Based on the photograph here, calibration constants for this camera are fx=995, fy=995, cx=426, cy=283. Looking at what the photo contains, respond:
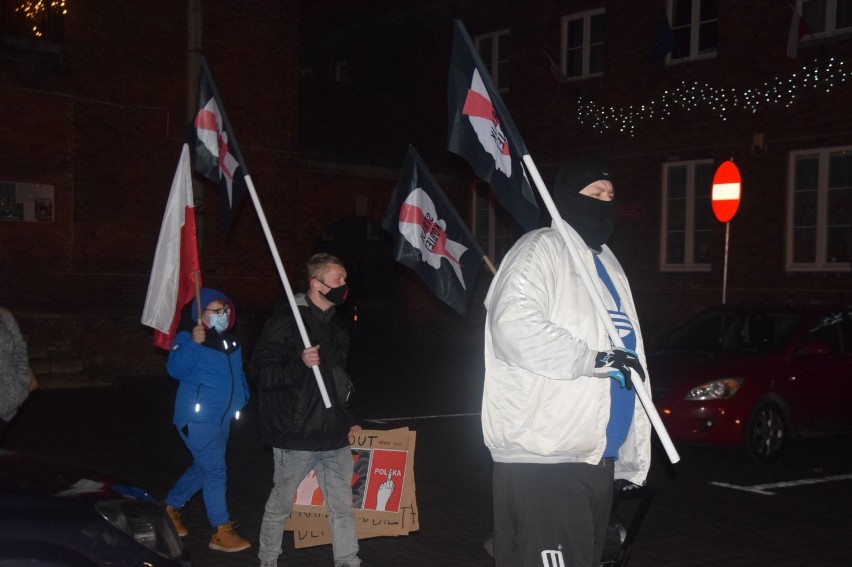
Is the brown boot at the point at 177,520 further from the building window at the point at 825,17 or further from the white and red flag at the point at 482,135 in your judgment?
the building window at the point at 825,17

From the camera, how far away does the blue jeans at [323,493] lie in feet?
18.9

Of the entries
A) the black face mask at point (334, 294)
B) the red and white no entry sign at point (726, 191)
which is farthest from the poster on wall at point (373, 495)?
the red and white no entry sign at point (726, 191)

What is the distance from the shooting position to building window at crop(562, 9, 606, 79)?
21859 mm

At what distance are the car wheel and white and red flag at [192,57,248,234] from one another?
590 centimetres

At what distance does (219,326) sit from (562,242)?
346cm

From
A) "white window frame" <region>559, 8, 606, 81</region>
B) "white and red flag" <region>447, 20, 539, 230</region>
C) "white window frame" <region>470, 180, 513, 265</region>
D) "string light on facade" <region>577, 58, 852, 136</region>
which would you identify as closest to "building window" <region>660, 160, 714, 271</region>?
"string light on facade" <region>577, 58, 852, 136</region>

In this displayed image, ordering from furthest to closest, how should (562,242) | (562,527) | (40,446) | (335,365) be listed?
1. (40,446)
2. (335,365)
3. (562,242)
4. (562,527)

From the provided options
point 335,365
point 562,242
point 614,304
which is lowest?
point 335,365

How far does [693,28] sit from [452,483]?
45.4 feet

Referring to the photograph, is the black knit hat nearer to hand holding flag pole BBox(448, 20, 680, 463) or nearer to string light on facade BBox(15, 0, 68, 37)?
hand holding flag pole BBox(448, 20, 680, 463)

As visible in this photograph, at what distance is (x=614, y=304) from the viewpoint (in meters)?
3.87

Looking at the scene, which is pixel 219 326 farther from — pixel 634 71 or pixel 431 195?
pixel 634 71

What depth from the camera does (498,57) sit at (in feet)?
79.7

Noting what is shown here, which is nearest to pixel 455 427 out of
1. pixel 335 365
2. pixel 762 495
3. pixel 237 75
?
pixel 762 495
